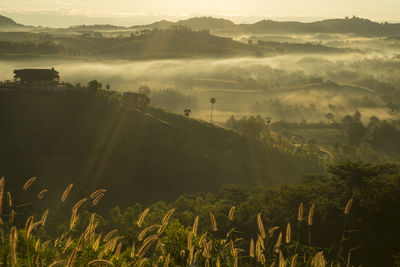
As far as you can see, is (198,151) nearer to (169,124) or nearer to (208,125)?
(169,124)

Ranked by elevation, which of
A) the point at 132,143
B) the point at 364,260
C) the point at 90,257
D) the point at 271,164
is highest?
the point at 90,257

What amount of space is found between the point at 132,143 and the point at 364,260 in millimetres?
105227

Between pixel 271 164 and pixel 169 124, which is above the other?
pixel 169 124

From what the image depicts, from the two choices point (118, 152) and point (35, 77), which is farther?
point (35, 77)

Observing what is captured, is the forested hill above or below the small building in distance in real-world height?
below

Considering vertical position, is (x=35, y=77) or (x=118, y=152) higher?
(x=35, y=77)

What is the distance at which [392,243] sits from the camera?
44.5 meters

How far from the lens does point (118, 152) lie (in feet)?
438

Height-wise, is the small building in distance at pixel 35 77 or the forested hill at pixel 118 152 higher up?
the small building in distance at pixel 35 77

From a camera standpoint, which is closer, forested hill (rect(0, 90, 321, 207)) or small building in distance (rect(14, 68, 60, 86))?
forested hill (rect(0, 90, 321, 207))

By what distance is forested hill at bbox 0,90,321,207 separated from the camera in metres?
121

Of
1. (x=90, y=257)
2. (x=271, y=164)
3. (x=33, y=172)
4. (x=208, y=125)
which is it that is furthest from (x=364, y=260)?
(x=208, y=125)

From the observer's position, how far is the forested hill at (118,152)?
121m

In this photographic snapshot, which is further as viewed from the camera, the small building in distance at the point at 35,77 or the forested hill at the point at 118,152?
the small building in distance at the point at 35,77
